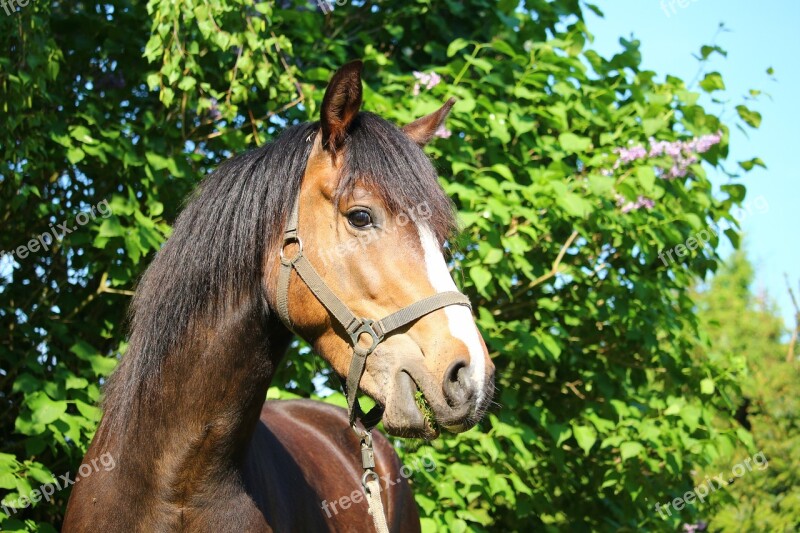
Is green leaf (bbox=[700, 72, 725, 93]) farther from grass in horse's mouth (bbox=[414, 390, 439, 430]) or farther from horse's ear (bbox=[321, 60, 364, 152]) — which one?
grass in horse's mouth (bbox=[414, 390, 439, 430])

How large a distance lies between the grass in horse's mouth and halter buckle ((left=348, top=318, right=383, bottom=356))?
183mm

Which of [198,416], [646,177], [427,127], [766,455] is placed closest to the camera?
[198,416]

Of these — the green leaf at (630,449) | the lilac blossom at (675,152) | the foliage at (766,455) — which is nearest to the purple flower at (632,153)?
the lilac blossom at (675,152)

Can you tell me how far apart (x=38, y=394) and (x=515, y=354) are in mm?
2376

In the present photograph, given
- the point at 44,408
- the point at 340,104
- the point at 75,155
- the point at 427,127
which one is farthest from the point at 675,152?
the point at 44,408

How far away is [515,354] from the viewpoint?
4.27m

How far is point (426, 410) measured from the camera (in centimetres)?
195

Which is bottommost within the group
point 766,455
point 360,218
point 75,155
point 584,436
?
point 766,455

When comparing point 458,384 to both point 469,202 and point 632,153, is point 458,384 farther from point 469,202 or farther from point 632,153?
point 632,153

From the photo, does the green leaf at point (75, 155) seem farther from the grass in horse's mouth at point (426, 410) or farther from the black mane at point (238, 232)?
the grass in horse's mouth at point (426, 410)

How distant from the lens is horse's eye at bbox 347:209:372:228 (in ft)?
7.00

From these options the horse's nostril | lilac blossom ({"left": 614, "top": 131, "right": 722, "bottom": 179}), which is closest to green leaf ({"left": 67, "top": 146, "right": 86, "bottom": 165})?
the horse's nostril

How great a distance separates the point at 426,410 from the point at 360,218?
0.56m

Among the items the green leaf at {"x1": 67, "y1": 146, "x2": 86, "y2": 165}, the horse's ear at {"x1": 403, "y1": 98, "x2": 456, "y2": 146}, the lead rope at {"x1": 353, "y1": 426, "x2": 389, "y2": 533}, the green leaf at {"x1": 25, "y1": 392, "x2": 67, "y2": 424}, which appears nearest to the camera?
the lead rope at {"x1": 353, "y1": 426, "x2": 389, "y2": 533}
